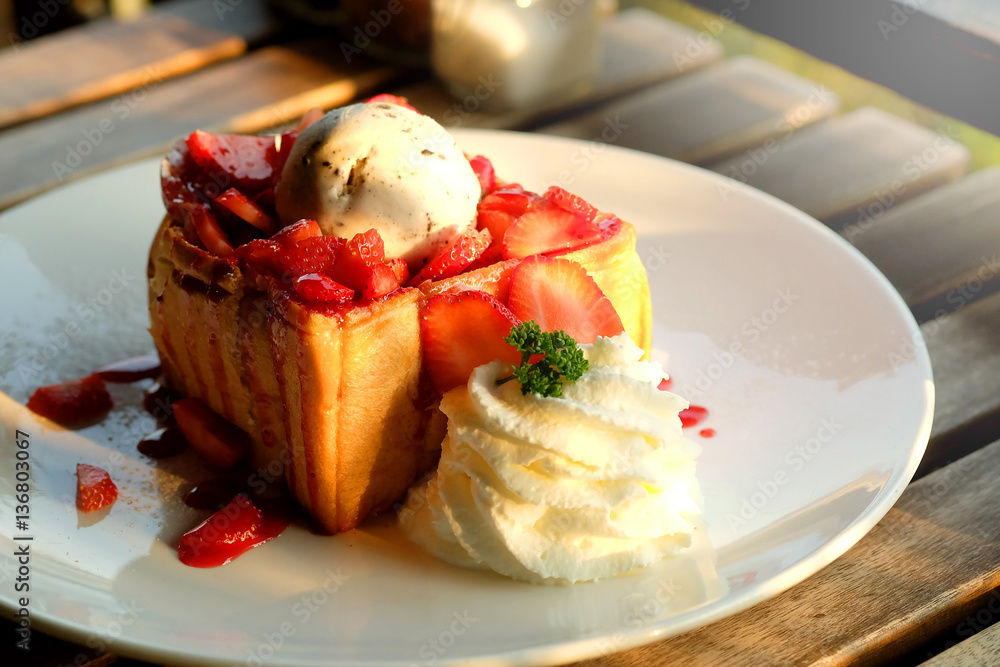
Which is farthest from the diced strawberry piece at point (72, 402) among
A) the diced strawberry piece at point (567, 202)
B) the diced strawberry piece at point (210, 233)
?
the diced strawberry piece at point (567, 202)

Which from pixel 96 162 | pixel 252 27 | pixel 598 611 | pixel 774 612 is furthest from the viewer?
pixel 252 27

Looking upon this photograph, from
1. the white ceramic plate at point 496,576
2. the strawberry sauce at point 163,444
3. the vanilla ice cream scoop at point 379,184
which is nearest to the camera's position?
the white ceramic plate at point 496,576

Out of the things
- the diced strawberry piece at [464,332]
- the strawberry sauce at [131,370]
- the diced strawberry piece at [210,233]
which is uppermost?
the diced strawberry piece at [210,233]

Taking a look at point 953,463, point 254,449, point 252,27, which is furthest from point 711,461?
point 252,27

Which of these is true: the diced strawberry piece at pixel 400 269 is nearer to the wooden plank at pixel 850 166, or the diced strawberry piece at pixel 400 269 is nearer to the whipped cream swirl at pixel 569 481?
the whipped cream swirl at pixel 569 481

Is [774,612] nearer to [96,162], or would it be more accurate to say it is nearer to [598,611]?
[598,611]

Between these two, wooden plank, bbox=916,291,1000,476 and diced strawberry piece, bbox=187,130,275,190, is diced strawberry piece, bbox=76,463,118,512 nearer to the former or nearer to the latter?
diced strawberry piece, bbox=187,130,275,190

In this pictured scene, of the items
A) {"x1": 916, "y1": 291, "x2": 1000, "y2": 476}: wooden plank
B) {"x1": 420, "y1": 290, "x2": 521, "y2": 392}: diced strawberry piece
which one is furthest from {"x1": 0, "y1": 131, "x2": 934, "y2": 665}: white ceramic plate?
{"x1": 420, "y1": 290, "x2": 521, "y2": 392}: diced strawberry piece
